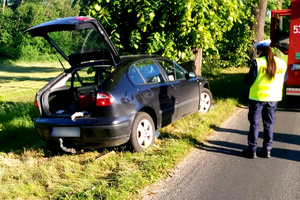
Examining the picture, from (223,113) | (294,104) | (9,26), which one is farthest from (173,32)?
(9,26)

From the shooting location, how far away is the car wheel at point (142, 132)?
5.13 metres

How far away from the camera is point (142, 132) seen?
17.5 ft

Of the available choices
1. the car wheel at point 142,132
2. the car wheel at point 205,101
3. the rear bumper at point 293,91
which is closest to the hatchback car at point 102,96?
the car wheel at point 142,132

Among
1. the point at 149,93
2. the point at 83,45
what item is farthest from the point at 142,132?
the point at 83,45

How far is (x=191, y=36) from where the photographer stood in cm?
809

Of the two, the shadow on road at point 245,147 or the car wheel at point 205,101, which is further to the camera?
the car wheel at point 205,101

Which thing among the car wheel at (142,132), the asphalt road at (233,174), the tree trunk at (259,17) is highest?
the tree trunk at (259,17)

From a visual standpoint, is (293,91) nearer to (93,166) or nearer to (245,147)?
(245,147)

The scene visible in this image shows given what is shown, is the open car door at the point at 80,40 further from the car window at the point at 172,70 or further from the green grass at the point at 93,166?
the green grass at the point at 93,166

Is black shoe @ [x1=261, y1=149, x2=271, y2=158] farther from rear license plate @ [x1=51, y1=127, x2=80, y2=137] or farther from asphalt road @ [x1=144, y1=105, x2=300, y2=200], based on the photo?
rear license plate @ [x1=51, y1=127, x2=80, y2=137]

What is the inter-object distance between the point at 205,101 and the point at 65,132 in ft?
12.1

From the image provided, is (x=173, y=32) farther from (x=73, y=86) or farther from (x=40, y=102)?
(x=40, y=102)

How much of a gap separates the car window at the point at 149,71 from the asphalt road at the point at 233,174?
4.64ft

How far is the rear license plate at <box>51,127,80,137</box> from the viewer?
4922 mm
